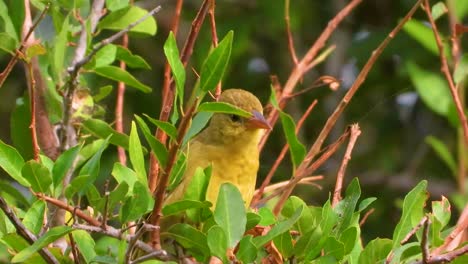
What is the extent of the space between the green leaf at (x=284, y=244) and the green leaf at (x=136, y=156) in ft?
1.08

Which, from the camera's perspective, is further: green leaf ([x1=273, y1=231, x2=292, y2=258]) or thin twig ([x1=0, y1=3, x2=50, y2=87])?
thin twig ([x1=0, y1=3, x2=50, y2=87])

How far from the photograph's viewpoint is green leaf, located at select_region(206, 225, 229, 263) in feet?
7.61

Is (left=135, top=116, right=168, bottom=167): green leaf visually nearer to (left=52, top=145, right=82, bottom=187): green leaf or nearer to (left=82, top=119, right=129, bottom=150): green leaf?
(left=52, top=145, right=82, bottom=187): green leaf

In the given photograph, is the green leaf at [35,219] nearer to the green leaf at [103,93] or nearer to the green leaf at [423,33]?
the green leaf at [103,93]

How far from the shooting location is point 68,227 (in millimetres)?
2291

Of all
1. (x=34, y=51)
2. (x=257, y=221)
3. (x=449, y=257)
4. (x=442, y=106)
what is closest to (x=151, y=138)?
(x=257, y=221)

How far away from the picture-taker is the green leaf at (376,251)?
2.46m

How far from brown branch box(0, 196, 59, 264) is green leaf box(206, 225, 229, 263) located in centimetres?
36

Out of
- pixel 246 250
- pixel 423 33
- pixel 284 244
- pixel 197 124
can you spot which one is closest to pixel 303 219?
pixel 284 244

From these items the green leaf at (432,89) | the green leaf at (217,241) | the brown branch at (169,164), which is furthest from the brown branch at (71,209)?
the green leaf at (432,89)

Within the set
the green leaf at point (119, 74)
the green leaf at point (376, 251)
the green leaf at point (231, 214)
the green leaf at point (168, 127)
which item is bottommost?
the green leaf at point (376, 251)

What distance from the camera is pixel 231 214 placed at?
2383mm

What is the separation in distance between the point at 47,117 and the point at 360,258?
42.1 inches

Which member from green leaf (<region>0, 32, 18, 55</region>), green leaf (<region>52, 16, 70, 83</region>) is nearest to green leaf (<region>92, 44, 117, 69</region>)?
green leaf (<region>52, 16, 70, 83</region>)
